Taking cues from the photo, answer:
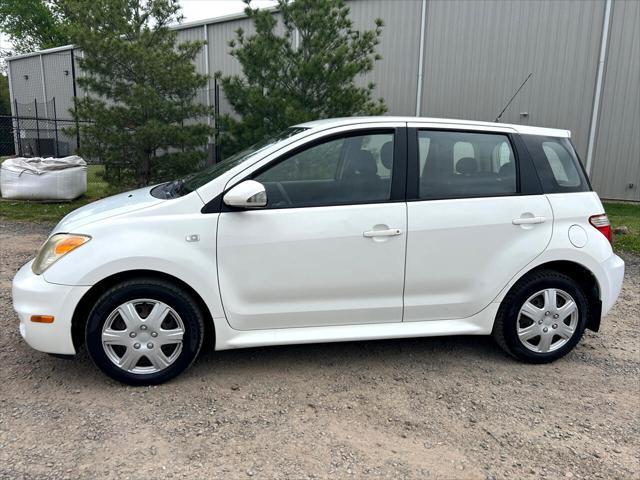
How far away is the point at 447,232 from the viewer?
3.41m

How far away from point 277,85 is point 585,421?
22.5 ft

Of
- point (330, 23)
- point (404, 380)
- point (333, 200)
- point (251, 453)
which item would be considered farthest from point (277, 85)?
point (251, 453)

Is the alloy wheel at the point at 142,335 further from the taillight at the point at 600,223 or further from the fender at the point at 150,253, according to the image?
the taillight at the point at 600,223

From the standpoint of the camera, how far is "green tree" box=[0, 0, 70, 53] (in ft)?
132

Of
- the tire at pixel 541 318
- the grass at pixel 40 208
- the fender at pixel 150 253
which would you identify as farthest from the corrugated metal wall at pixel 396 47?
the fender at pixel 150 253

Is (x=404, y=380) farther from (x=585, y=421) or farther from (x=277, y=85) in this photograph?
(x=277, y=85)

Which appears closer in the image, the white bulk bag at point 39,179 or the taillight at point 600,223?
the taillight at point 600,223

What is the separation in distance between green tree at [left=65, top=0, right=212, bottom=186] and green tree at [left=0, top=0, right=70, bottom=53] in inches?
1439

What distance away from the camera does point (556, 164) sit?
3.72 m

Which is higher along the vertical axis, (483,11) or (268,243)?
(483,11)

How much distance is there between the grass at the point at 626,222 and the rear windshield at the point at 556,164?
4165 mm

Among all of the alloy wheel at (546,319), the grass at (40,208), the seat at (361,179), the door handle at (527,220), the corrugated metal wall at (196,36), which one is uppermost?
the corrugated metal wall at (196,36)

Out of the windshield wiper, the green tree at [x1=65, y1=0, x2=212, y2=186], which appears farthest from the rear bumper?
the green tree at [x1=65, y1=0, x2=212, y2=186]

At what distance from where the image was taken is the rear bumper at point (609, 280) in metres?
3.66
